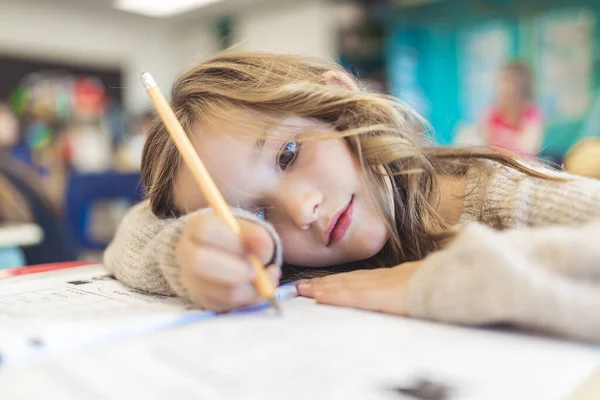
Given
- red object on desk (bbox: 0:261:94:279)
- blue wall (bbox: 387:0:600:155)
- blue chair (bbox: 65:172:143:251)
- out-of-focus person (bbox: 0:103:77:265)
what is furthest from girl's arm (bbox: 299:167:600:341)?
blue wall (bbox: 387:0:600:155)

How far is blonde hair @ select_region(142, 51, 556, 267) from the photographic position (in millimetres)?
580

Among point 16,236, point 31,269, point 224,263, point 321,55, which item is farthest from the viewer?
point 321,55

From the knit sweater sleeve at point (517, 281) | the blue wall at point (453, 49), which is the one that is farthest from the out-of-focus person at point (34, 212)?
the blue wall at point (453, 49)

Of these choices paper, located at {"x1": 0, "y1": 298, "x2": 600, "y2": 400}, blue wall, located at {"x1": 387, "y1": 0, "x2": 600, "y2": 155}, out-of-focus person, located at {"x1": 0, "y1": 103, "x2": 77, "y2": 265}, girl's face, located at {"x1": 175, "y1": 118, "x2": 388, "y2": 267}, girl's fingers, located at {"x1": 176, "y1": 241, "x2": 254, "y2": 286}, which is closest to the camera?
paper, located at {"x1": 0, "y1": 298, "x2": 600, "y2": 400}

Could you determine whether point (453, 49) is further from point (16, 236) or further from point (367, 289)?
point (367, 289)

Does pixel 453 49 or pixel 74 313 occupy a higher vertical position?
pixel 453 49

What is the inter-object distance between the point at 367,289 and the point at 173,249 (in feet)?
0.61

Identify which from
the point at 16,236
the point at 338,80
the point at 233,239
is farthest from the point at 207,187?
the point at 16,236

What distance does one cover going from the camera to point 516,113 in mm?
3035

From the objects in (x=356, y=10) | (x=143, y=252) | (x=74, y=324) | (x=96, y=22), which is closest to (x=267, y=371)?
(x=74, y=324)

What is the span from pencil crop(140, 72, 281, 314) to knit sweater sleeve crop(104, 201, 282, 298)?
33 millimetres

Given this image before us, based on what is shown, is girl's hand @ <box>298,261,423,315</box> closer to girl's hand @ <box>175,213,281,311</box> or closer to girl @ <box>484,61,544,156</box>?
girl's hand @ <box>175,213,281,311</box>

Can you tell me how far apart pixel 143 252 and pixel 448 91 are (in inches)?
156

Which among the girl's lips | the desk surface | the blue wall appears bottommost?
the desk surface
